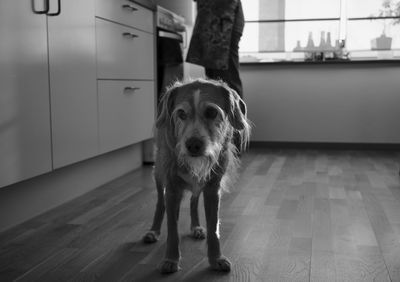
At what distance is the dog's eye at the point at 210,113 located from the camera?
5.01 ft

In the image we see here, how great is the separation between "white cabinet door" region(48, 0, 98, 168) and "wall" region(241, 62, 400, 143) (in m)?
2.57

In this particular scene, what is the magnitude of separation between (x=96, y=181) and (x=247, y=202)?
97 centimetres

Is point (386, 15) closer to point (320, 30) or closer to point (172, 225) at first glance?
point (320, 30)

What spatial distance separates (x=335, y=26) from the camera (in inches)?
197

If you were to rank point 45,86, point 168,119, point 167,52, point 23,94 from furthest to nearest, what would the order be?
1. point 167,52
2. point 45,86
3. point 23,94
4. point 168,119

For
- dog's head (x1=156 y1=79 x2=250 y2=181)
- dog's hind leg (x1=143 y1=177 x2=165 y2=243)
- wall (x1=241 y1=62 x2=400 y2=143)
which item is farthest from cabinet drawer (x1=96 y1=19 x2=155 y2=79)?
wall (x1=241 y1=62 x2=400 y2=143)

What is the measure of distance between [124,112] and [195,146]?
1.84 meters

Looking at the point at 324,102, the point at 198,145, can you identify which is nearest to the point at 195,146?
the point at 198,145

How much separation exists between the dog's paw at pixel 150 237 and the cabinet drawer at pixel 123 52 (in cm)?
119

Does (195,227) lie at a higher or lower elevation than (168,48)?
lower

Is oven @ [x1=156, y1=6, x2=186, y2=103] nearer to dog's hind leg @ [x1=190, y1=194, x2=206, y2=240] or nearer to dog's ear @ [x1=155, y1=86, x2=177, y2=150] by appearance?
dog's hind leg @ [x1=190, y1=194, x2=206, y2=240]

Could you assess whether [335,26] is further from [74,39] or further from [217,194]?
[217,194]

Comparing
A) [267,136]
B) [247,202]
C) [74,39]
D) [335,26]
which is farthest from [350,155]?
[74,39]

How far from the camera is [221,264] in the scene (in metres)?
1.67
